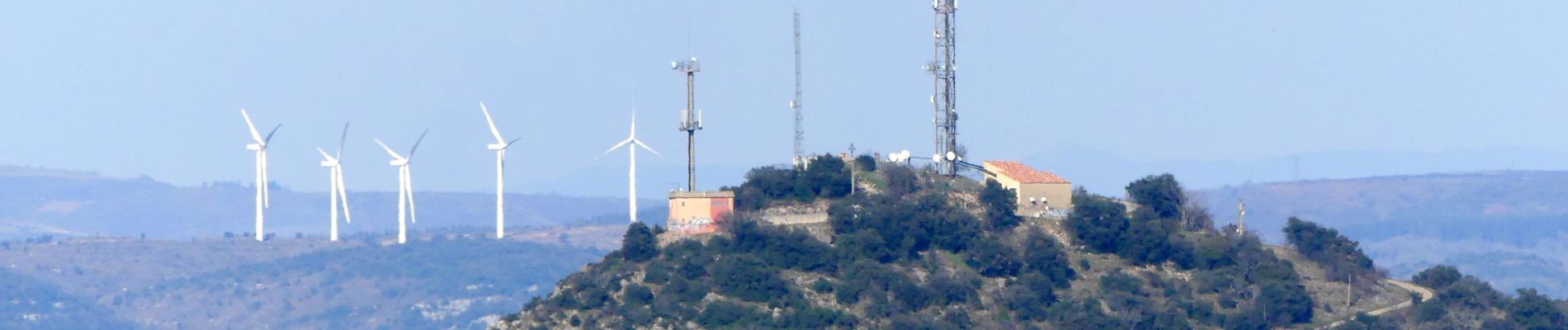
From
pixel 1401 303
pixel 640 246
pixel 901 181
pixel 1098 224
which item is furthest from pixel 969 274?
pixel 1401 303

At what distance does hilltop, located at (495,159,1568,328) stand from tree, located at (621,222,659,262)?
10 centimetres

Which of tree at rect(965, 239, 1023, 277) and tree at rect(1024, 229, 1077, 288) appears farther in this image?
tree at rect(965, 239, 1023, 277)

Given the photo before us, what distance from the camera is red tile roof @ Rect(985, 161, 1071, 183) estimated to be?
13150 centimetres

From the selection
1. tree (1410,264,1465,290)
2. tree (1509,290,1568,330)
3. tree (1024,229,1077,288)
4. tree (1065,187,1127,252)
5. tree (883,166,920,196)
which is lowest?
tree (1509,290,1568,330)

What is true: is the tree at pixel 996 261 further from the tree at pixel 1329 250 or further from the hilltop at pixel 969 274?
the tree at pixel 1329 250

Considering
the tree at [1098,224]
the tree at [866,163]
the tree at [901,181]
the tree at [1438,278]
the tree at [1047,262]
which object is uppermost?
the tree at [866,163]

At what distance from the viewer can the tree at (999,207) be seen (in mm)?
128000

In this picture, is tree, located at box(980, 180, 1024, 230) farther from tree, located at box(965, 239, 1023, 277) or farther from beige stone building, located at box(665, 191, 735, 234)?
beige stone building, located at box(665, 191, 735, 234)

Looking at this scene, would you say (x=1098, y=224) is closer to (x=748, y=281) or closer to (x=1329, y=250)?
(x=1329, y=250)

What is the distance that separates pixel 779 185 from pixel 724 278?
11516 mm

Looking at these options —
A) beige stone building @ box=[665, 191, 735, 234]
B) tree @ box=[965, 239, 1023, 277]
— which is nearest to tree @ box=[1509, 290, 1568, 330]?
tree @ box=[965, 239, 1023, 277]

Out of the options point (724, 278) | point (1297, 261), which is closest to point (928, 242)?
point (724, 278)

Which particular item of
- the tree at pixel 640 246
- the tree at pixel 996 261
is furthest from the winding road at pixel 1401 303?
the tree at pixel 640 246

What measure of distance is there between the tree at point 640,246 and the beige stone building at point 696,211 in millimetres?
1818
